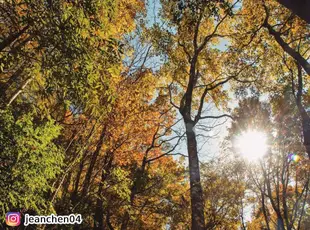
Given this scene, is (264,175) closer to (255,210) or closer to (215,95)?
(215,95)

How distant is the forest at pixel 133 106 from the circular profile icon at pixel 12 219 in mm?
24

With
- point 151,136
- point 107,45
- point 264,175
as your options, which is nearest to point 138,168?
point 151,136

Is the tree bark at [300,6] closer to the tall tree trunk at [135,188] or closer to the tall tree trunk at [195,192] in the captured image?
the tall tree trunk at [195,192]

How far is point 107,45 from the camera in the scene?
3691 mm

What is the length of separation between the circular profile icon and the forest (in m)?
0.02

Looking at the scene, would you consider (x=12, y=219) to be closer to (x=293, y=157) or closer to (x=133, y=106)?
(x=133, y=106)

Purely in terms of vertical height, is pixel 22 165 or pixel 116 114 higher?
pixel 116 114

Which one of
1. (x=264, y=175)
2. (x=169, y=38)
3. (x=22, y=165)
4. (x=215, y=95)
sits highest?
(x=169, y=38)

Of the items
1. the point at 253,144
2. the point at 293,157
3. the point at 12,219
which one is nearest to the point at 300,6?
the point at 12,219

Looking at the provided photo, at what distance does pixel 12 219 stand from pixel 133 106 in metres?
5.27

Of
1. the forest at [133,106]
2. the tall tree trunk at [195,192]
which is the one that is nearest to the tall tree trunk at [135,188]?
the forest at [133,106]

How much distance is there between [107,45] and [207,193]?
50.8 ft

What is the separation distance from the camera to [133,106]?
8969 millimetres

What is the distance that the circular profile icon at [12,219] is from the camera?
515 cm
